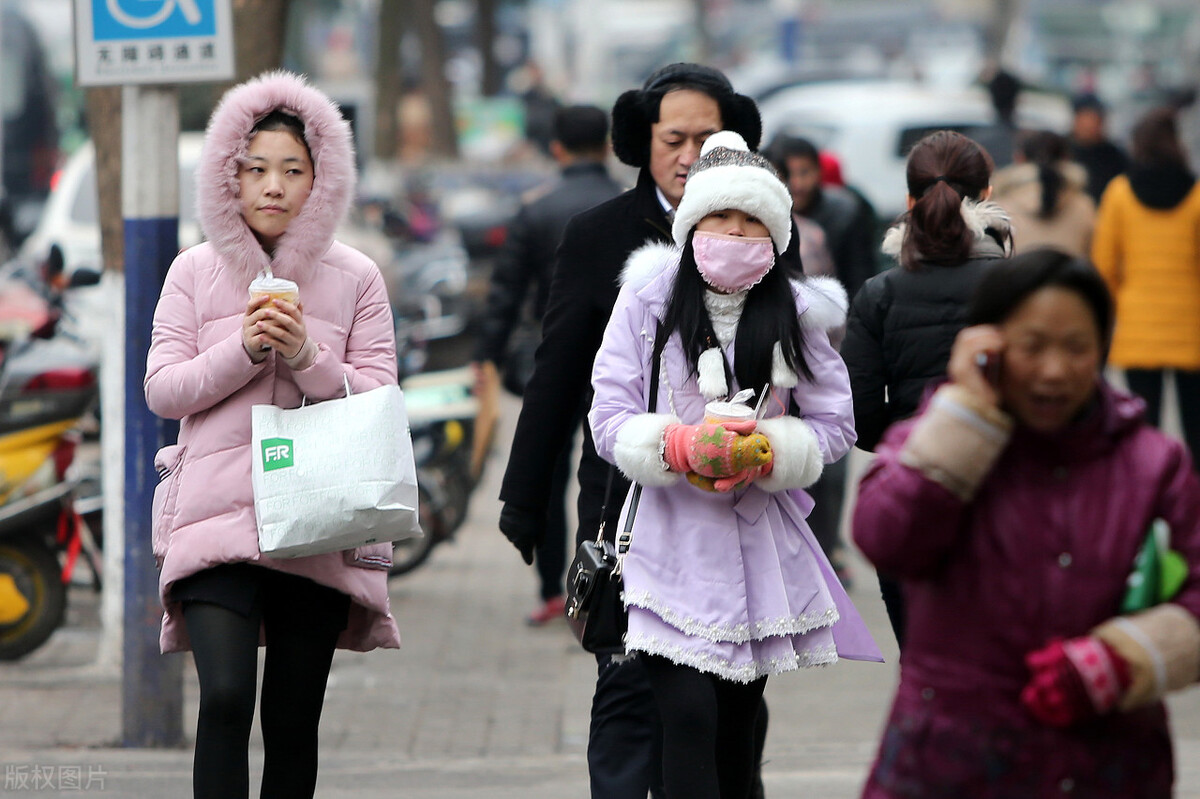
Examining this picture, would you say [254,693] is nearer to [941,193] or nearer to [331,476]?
[331,476]

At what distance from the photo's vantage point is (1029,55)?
139 feet

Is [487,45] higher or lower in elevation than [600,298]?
higher

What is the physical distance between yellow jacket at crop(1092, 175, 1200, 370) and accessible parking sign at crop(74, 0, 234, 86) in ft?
16.8

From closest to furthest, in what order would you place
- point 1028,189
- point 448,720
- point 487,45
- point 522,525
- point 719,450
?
1. point 719,450
2. point 522,525
3. point 448,720
4. point 1028,189
5. point 487,45

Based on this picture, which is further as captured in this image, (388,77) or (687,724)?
(388,77)

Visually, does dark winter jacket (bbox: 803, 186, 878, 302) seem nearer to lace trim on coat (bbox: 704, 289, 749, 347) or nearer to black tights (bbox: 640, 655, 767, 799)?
lace trim on coat (bbox: 704, 289, 749, 347)

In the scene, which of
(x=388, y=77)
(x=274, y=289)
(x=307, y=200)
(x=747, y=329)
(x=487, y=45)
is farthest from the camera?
(x=487, y=45)

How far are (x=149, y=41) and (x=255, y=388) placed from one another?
1.93 meters

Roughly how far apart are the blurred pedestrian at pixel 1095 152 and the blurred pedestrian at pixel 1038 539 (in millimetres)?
10094

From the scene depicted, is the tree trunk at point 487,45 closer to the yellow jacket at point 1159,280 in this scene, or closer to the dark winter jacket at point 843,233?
the yellow jacket at point 1159,280

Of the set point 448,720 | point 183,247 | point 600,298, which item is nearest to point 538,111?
point 183,247

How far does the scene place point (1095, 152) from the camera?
1261 centimetres

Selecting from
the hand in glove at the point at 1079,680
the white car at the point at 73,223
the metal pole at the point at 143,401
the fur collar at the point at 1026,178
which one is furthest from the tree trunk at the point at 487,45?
the hand in glove at the point at 1079,680

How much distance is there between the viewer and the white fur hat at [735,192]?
3.96 metres
